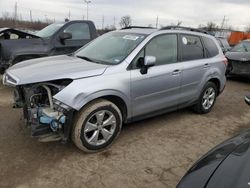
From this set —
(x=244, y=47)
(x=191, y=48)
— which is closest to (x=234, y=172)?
(x=191, y=48)

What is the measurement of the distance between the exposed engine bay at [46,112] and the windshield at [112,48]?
0.95 meters

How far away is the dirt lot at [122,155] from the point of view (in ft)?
11.4

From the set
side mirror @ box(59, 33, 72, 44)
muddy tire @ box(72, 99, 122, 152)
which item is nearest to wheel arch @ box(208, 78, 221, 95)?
muddy tire @ box(72, 99, 122, 152)

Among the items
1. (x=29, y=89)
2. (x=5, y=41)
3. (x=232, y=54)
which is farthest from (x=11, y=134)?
(x=232, y=54)

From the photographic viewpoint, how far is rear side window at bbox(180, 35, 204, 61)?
5.30 metres

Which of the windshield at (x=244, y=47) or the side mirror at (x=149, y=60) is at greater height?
the side mirror at (x=149, y=60)

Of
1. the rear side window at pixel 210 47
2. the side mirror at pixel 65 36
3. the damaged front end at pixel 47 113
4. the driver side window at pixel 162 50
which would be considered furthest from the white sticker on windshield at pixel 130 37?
the side mirror at pixel 65 36

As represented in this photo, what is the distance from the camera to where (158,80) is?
471 cm

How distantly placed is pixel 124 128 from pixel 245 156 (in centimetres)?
299

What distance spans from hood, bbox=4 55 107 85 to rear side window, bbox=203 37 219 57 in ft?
8.43

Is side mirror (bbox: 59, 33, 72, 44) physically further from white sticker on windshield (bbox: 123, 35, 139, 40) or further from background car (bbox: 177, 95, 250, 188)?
background car (bbox: 177, 95, 250, 188)

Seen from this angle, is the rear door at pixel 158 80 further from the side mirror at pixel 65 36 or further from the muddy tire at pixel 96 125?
the side mirror at pixel 65 36

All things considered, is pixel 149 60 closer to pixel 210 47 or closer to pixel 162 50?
pixel 162 50

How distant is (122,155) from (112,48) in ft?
5.77
